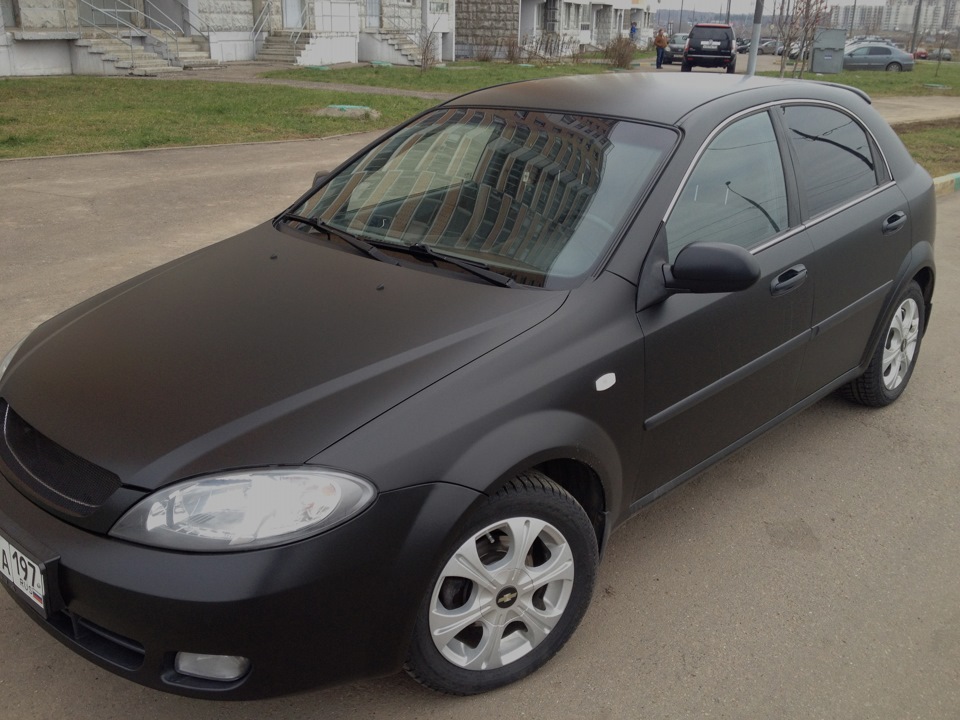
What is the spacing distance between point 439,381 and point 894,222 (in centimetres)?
268

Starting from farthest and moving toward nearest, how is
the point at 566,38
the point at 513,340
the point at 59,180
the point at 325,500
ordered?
the point at 566,38 → the point at 59,180 → the point at 513,340 → the point at 325,500

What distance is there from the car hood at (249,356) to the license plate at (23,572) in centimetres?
29

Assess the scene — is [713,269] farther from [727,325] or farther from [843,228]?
[843,228]

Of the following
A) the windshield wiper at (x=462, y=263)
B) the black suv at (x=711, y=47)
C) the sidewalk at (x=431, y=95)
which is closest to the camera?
the windshield wiper at (x=462, y=263)

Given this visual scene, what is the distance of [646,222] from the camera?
2980 mm

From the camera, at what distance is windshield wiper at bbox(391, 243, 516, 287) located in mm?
2914

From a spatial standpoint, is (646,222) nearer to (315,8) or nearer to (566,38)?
(315,8)

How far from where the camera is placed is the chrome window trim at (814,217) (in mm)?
3146

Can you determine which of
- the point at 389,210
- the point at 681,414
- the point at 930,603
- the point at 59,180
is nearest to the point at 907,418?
the point at 930,603

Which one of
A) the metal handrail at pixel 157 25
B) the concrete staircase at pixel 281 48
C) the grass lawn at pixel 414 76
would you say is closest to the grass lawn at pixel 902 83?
the grass lawn at pixel 414 76

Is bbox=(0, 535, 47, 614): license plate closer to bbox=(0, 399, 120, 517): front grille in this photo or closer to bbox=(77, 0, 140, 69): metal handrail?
bbox=(0, 399, 120, 517): front grille

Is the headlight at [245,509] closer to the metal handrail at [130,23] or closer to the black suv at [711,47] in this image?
the metal handrail at [130,23]

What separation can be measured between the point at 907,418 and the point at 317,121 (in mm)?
11261

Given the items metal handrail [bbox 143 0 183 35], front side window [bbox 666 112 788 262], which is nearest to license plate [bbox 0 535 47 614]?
front side window [bbox 666 112 788 262]
